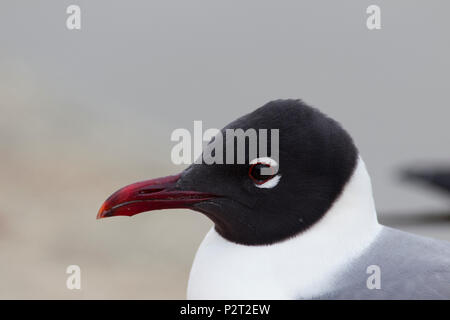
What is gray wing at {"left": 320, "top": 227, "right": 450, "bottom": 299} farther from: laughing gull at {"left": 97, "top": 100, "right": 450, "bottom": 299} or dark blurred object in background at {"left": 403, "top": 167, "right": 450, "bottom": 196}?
dark blurred object in background at {"left": 403, "top": 167, "right": 450, "bottom": 196}

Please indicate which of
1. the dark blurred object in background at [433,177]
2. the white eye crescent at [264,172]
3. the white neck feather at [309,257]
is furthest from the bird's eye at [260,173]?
the dark blurred object in background at [433,177]

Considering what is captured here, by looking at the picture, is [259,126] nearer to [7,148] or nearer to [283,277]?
[283,277]

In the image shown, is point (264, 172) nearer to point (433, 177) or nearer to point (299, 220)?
point (299, 220)

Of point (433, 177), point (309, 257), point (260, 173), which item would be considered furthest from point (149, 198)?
point (433, 177)

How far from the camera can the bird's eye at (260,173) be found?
147 cm

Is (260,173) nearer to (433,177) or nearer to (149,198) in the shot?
(149,198)

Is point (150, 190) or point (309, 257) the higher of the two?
point (150, 190)

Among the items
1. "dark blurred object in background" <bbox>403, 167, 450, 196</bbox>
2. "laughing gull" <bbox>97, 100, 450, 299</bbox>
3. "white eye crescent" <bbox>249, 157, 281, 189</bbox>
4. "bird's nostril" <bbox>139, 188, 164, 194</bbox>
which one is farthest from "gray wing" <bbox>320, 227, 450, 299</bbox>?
"dark blurred object in background" <bbox>403, 167, 450, 196</bbox>

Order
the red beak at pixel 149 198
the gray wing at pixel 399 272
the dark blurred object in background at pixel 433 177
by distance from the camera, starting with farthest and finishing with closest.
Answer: the dark blurred object in background at pixel 433 177
the red beak at pixel 149 198
the gray wing at pixel 399 272

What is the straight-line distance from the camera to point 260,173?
149cm

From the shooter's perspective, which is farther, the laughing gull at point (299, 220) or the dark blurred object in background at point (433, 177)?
the dark blurred object in background at point (433, 177)

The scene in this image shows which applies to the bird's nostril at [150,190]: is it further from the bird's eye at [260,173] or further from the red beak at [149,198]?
the bird's eye at [260,173]

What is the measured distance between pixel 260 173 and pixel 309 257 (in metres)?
0.18

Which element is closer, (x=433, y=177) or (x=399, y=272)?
(x=399, y=272)
